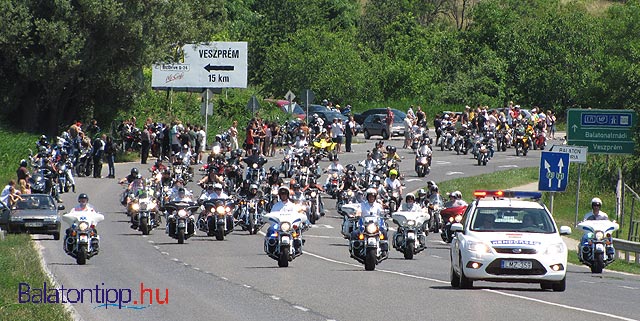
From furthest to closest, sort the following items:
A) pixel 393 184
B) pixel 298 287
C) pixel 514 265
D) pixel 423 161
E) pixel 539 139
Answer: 1. pixel 539 139
2. pixel 423 161
3. pixel 393 184
4. pixel 298 287
5. pixel 514 265

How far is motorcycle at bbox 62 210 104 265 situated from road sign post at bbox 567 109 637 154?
54.2 ft

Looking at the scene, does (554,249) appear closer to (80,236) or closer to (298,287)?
(298,287)

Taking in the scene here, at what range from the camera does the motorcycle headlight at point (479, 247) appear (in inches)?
855

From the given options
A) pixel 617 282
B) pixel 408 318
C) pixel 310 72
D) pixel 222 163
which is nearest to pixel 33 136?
pixel 222 163

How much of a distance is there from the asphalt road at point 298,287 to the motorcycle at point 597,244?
1.15ft

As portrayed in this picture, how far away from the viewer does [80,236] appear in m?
28.5

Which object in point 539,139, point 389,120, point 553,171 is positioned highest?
point 389,120

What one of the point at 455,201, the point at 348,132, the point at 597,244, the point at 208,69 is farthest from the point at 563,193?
the point at 208,69

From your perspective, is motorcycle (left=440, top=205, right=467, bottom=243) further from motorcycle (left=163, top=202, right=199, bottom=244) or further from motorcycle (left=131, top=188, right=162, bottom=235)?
motorcycle (left=131, top=188, right=162, bottom=235)

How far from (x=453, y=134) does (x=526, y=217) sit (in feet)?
150

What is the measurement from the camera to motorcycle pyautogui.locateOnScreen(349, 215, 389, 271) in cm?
2709

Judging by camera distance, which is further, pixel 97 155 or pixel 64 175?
pixel 97 155

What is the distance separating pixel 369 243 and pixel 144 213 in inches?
454

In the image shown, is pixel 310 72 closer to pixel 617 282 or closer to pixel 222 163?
pixel 222 163
